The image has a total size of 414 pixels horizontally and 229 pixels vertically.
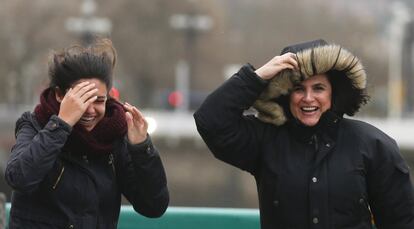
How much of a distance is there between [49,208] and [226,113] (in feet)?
2.53

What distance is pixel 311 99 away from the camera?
11.0 feet

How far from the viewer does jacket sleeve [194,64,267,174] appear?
335 cm

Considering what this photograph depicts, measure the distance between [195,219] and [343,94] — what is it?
4.40ft

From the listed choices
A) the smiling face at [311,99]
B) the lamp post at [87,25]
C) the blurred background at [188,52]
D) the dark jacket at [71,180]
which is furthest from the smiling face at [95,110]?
the lamp post at [87,25]

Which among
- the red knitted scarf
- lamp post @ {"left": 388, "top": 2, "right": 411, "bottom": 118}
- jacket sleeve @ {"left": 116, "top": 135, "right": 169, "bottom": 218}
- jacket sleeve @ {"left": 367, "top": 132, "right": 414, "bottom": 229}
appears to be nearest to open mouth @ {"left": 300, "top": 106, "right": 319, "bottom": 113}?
jacket sleeve @ {"left": 367, "top": 132, "right": 414, "bottom": 229}

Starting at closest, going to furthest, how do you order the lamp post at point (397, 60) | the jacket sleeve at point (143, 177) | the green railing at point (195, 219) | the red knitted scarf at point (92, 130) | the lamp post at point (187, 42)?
the red knitted scarf at point (92, 130) → the jacket sleeve at point (143, 177) → the green railing at point (195, 219) → the lamp post at point (397, 60) → the lamp post at point (187, 42)

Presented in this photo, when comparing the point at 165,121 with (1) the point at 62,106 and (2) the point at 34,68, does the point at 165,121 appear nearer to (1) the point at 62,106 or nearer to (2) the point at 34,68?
(2) the point at 34,68

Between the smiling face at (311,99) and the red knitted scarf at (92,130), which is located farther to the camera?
Result: the smiling face at (311,99)

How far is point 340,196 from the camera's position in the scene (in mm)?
3246

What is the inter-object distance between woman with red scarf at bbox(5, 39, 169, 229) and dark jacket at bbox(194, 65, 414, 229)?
11.8 inches

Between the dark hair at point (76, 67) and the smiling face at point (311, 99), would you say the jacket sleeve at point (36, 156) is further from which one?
the smiling face at point (311, 99)

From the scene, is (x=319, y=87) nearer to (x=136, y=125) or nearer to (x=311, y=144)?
(x=311, y=144)

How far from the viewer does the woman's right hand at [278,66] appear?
3324mm

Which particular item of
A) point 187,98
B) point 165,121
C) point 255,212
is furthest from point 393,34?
point 255,212
